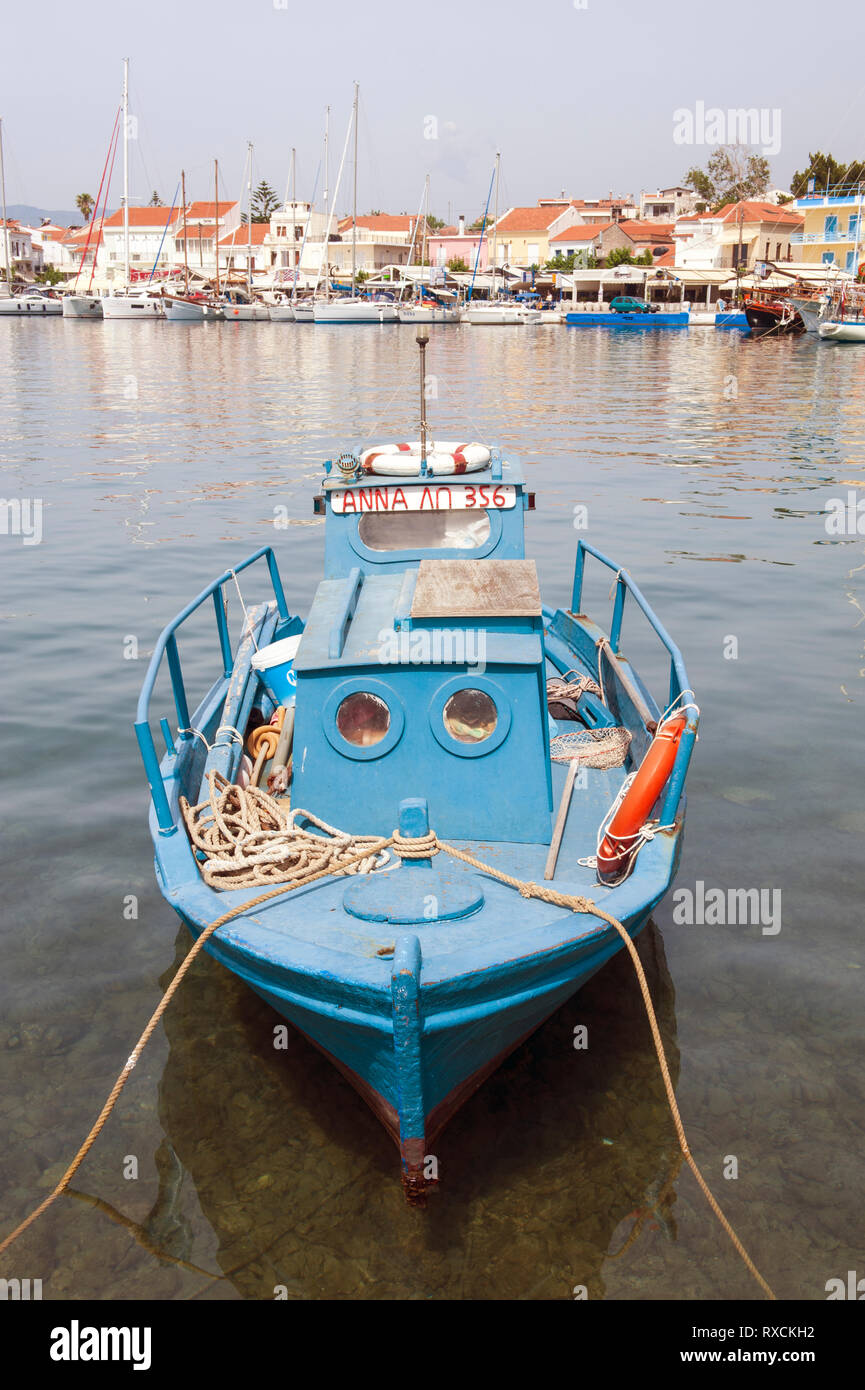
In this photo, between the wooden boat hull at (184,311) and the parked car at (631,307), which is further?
the wooden boat hull at (184,311)

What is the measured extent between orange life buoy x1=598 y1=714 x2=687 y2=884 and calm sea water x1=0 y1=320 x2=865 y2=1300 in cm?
148

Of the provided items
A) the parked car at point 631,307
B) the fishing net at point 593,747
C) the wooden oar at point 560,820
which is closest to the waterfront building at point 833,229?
the parked car at point 631,307

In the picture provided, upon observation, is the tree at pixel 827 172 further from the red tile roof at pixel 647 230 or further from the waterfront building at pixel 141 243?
the waterfront building at pixel 141 243

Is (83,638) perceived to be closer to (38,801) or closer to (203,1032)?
Result: (38,801)

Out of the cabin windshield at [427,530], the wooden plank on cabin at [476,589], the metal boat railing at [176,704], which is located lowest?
the metal boat railing at [176,704]

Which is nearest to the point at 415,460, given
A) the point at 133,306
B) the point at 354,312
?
the point at 354,312

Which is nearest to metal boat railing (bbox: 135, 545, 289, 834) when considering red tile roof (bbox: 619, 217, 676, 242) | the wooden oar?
the wooden oar

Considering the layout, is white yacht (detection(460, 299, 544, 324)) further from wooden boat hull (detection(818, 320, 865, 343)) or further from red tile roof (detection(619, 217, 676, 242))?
wooden boat hull (detection(818, 320, 865, 343))

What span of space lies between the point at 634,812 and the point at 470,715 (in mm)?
1259

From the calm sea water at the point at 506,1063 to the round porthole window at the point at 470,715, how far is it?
84.1 inches

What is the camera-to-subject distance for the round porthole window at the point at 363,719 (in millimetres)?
6773

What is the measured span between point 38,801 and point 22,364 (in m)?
46.8

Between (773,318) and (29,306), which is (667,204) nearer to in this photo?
(773,318)
